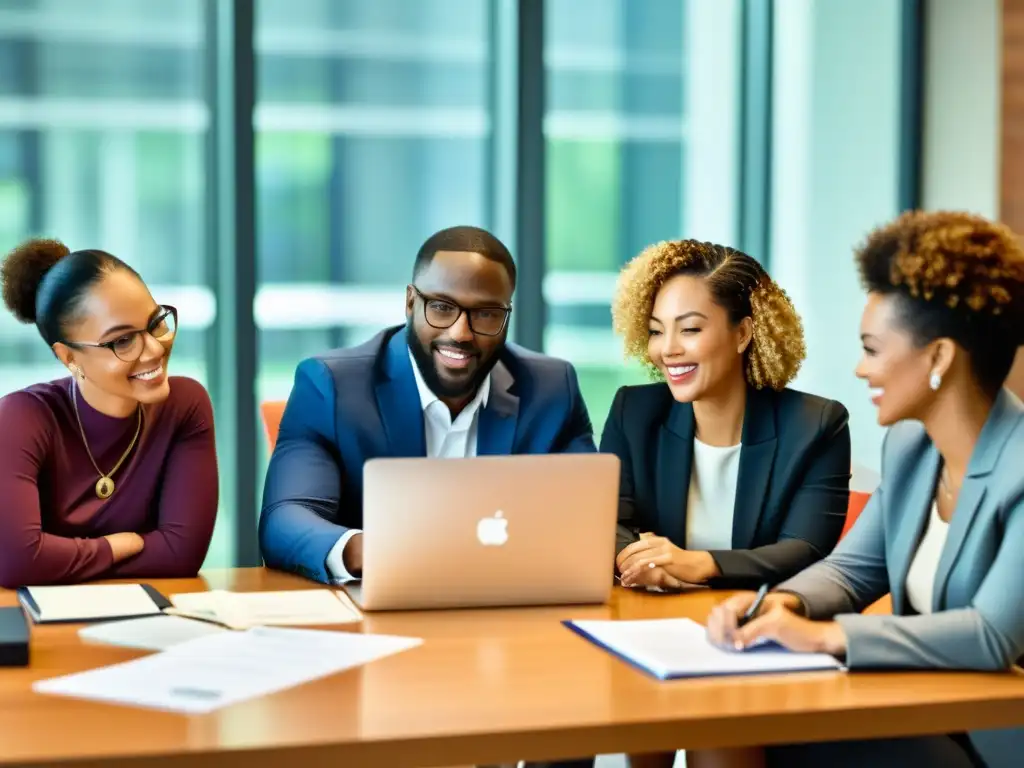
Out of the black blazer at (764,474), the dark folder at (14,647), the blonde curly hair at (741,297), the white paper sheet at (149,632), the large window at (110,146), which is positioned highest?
the large window at (110,146)

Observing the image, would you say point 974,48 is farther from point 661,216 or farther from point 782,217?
point 661,216

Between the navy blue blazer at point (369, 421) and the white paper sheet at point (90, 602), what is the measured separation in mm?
346

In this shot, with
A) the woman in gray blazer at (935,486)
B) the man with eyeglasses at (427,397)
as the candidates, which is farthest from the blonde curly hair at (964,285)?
the man with eyeglasses at (427,397)

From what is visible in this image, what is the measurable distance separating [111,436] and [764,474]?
1.33 meters

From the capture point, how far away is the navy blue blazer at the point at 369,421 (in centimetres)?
278

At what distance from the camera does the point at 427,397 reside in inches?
116

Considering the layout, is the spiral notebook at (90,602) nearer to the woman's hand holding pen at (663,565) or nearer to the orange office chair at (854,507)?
the woman's hand holding pen at (663,565)

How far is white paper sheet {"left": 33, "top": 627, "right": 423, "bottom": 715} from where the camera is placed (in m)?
1.79

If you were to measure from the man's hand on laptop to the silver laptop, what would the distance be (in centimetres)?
13

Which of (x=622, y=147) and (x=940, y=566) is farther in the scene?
(x=622, y=147)

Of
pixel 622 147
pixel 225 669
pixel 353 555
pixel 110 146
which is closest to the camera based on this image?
pixel 225 669

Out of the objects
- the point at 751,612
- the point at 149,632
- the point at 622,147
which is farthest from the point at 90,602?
the point at 622,147

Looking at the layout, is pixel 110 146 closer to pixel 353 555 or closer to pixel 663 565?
pixel 353 555

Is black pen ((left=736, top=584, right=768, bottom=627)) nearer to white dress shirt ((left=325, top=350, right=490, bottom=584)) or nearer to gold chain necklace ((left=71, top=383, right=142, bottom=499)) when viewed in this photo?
white dress shirt ((left=325, top=350, right=490, bottom=584))
